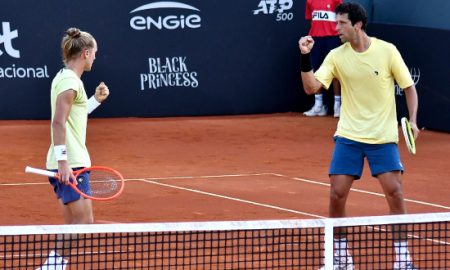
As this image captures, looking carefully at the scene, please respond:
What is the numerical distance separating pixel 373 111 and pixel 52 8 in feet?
32.5

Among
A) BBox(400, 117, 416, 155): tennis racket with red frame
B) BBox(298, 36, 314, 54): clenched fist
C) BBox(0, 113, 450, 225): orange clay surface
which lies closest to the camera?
BBox(298, 36, 314, 54): clenched fist

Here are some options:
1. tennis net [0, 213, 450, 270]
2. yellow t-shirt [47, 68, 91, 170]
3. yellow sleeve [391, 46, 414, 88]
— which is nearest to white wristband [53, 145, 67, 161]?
yellow t-shirt [47, 68, 91, 170]

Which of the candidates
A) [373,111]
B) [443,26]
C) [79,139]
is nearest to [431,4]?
[443,26]

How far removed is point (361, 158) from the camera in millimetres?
8844

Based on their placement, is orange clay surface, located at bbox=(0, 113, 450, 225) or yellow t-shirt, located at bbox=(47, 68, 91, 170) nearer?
yellow t-shirt, located at bbox=(47, 68, 91, 170)

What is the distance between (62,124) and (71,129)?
0.81ft

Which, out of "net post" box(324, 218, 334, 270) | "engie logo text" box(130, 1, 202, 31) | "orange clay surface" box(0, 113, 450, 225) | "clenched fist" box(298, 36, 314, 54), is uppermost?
"clenched fist" box(298, 36, 314, 54)

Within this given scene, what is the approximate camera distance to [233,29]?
61.5 ft

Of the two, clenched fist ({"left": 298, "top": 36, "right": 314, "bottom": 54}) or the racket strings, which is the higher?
clenched fist ({"left": 298, "top": 36, "right": 314, "bottom": 54})

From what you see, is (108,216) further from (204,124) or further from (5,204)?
(204,124)

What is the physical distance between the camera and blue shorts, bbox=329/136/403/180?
877 centimetres

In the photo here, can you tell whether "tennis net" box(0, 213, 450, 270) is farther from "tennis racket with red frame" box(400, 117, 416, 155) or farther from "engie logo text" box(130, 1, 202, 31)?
"engie logo text" box(130, 1, 202, 31)

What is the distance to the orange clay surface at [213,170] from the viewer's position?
11.7 metres

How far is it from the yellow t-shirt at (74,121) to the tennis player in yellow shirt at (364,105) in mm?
1694
